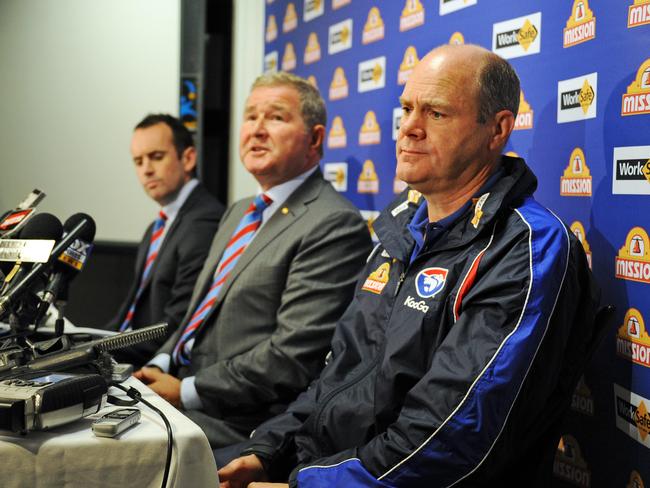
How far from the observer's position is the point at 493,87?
5.73 ft

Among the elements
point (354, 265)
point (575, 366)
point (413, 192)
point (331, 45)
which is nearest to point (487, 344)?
point (575, 366)

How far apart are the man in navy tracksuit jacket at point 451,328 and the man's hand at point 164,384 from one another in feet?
1.46

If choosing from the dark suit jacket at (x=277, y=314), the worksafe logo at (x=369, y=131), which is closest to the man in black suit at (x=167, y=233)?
the dark suit jacket at (x=277, y=314)

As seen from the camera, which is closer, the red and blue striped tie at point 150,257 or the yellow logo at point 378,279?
the yellow logo at point 378,279

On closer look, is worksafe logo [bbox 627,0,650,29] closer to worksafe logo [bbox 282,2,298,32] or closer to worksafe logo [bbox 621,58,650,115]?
worksafe logo [bbox 621,58,650,115]

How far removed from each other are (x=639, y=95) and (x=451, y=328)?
66 cm

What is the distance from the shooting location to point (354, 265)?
233 cm

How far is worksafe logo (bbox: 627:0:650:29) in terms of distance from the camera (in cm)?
163

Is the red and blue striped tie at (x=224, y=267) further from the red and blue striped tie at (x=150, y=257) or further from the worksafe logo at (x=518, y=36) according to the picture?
the worksafe logo at (x=518, y=36)

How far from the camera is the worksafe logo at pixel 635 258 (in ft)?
5.36

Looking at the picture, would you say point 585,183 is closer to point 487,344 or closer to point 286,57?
point 487,344

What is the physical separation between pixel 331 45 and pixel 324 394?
74.1 inches

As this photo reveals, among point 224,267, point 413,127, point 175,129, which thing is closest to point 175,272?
point 224,267

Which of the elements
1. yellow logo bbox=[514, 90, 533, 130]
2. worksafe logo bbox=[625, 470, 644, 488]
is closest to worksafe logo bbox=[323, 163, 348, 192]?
yellow logo bbox=[514, 90, 533, 130]
